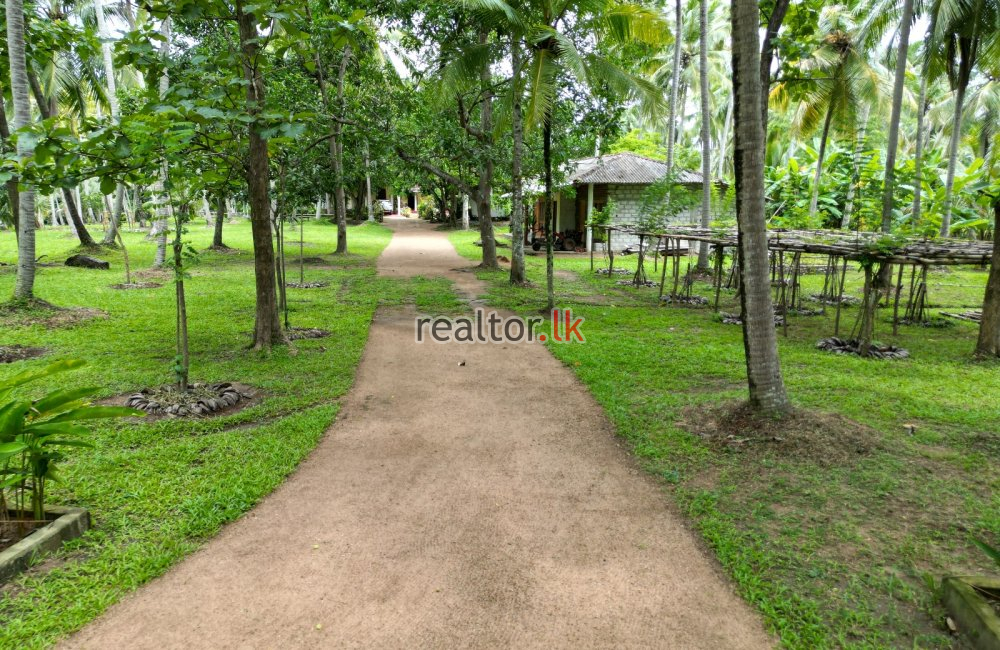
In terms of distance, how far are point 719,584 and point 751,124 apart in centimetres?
371

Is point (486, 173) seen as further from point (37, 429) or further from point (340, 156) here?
point (37, 429)

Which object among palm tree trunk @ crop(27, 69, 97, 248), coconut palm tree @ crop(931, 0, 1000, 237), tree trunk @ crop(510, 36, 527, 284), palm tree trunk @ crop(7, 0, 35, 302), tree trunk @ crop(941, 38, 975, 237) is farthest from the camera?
palm tree trunk @ crop(27, 69, 97, 248)

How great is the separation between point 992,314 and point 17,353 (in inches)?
518

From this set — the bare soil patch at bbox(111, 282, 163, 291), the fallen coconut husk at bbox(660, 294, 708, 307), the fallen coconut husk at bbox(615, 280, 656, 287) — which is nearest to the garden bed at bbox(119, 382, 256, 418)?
the bare soil patch at bbox(111, 282, 163, 291)

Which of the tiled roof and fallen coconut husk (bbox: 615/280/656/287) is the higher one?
the tiled roof

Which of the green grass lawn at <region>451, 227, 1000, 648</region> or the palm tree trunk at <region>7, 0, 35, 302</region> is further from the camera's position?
the palm tree trunk at <region>7, 0, 35, 302</region>

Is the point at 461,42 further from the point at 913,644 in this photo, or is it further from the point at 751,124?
the point at 913,644

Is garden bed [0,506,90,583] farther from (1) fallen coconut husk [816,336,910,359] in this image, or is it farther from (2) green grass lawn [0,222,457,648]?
(1) fallen coconut husk [816,336,910,359]

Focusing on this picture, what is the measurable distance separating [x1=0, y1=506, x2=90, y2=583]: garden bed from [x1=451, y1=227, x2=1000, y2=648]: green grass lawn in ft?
13.2

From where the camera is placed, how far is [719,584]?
11.1 ft

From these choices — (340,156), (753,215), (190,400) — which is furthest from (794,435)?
(340,156)

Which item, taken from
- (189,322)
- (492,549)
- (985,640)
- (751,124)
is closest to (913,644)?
(985,640)

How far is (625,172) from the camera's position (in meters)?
23.5

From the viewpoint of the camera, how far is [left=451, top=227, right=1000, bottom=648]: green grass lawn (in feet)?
10.5
